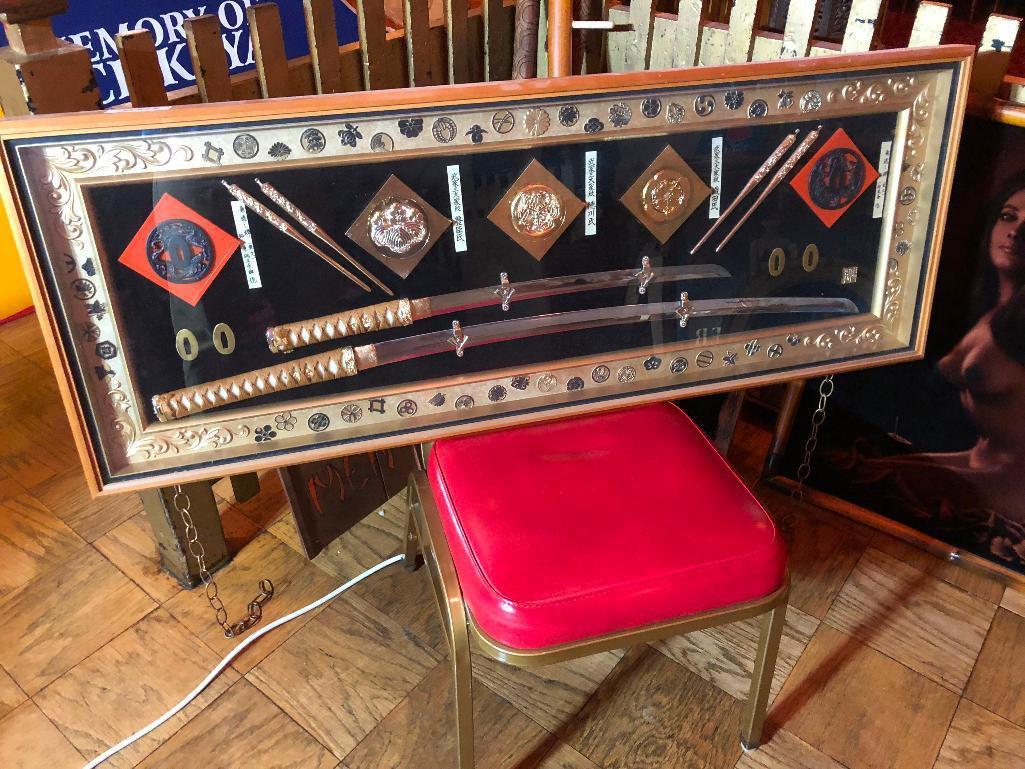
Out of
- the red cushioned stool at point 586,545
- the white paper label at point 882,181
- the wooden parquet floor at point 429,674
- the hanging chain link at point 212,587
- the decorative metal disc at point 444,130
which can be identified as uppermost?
the decorative metal disc at point 444,130

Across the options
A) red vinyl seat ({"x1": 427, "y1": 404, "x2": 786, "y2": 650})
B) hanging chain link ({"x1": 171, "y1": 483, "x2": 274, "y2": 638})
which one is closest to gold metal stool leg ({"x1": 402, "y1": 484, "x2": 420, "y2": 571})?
hanging chain link ({"x1": 171, "y1": 483, "x2": 274, "y2": 638})

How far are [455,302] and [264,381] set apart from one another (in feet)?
0.97

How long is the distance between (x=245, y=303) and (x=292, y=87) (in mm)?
525

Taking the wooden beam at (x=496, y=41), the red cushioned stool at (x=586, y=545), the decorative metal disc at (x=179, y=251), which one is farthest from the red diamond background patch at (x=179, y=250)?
the wooden beam at (x=496, y=41)

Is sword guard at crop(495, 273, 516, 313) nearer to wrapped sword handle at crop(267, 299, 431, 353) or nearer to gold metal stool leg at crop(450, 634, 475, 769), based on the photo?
wrapped sword handle at crop(267, 299, 431, 353)

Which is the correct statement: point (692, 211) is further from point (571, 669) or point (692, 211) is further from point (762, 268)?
point (571, 669)

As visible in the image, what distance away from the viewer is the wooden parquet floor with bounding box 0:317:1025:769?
147 cm

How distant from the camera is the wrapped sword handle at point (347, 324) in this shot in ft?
3.64

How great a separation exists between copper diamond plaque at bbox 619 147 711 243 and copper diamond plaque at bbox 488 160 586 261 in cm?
9

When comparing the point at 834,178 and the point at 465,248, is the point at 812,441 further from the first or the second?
the point at 465,248

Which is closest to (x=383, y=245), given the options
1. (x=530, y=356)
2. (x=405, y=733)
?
(x=530, y=356)

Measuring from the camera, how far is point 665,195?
3.87 ft

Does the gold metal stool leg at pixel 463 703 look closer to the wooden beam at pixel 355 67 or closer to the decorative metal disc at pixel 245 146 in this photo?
the decorative metal disc at pixel 245 146

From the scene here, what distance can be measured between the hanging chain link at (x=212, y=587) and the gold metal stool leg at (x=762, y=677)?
3.33 feet
